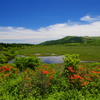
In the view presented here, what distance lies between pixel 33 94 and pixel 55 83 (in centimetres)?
254

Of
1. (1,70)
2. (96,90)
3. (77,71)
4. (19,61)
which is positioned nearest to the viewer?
(96,90)

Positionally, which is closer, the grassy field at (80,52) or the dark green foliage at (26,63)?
the dark green foliage at (26,63)

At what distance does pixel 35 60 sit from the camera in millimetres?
19766

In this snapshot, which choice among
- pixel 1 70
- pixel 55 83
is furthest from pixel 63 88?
pixel 1 70

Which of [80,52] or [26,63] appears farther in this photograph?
[80,52]

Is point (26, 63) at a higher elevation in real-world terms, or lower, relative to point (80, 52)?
higher

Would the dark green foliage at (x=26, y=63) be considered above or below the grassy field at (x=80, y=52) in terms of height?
above

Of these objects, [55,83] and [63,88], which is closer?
[63,88]

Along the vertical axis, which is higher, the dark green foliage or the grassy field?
the dark green foliage

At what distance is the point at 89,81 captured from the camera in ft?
35.1

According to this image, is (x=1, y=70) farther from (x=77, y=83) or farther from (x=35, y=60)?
(x=77, y=83)

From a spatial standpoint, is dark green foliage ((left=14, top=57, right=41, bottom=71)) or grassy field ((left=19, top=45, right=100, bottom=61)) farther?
grassy field ((left=19, top=45, right=100, bottom=61))

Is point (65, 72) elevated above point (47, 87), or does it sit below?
above

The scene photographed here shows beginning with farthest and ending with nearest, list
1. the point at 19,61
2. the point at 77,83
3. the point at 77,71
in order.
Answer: the point at 19,61 < the point at 77,71 < the point at 77,83
